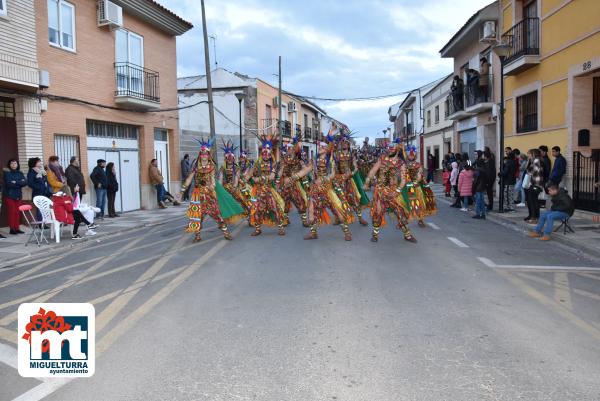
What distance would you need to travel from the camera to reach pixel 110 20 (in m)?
16.0

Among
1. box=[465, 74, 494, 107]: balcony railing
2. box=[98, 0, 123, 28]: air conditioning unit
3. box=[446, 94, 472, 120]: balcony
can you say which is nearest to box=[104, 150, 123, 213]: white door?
box=[98, 0, 123, 28]: air conditioning unit

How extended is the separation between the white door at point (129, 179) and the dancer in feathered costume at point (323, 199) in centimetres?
1003

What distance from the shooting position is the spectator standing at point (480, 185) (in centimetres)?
1349

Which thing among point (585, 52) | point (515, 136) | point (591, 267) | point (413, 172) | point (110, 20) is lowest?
point (591, 267)

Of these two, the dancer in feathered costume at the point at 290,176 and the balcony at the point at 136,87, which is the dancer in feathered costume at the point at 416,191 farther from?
the balcony at the point at 136,87

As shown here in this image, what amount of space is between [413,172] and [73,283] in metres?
7.46

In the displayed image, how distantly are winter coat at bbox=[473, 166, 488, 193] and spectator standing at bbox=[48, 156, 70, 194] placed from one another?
10.4 metres

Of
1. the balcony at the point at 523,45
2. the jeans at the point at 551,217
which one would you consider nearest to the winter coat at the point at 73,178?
the jeans at the point at 551,217

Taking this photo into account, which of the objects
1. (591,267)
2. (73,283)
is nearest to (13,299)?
(73,283)

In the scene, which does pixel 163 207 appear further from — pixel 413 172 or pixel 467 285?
pixel 467 285

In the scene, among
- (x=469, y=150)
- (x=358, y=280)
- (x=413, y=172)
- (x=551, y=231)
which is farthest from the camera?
(x=469, y=150)

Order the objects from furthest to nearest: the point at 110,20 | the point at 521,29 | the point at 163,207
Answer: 1. the point at 163,207
2. the point at 521,29
3. the point at 110,20

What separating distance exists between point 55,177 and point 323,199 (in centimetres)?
690

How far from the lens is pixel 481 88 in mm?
21906
